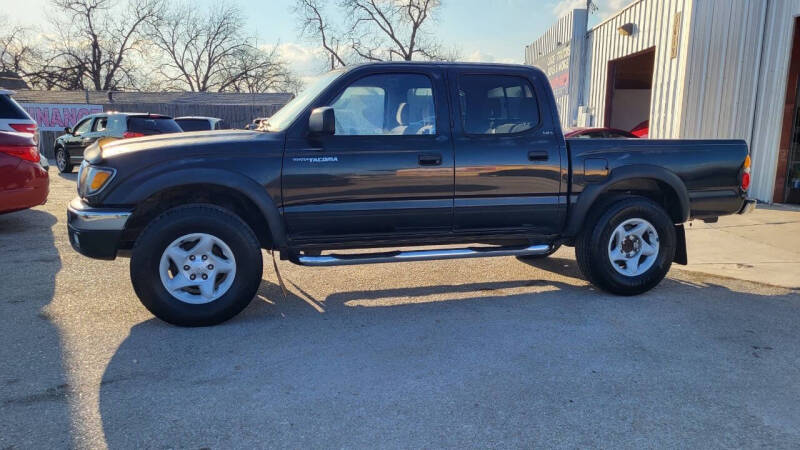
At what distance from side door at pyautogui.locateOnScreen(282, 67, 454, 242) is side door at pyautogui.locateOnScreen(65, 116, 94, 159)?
538 inches

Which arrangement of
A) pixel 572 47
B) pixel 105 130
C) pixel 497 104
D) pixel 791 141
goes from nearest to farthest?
pixel 497 104
pixel 791 141
pixel 105 130
pixel 572 47

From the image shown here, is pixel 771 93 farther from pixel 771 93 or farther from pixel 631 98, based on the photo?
pixel 631 98

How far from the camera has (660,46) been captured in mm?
12562

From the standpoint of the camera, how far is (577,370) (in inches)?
134

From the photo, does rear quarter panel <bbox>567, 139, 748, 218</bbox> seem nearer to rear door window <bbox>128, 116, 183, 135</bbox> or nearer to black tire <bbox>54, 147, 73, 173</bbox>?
rear door window <bbox>128, 116, 183, 135</bbox>

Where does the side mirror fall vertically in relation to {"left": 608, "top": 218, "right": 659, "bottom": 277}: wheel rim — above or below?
above

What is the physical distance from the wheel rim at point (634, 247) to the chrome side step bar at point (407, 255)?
607 millimetres

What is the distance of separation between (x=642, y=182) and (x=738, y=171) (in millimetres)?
857

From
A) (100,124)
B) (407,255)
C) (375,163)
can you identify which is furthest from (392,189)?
(100,124)

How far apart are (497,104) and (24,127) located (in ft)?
22.8

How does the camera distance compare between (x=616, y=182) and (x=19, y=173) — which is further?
(x=19, y=173)

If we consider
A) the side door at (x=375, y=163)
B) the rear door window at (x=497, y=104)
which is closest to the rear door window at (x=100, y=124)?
the side door at (x=375, y=163)

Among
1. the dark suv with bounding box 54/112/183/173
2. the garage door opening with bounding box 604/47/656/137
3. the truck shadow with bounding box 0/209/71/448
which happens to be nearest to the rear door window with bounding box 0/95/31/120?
the truck shadow with bounding box 0/209/71/448

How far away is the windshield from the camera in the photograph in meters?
4.43
